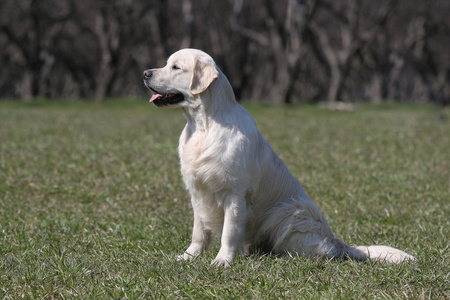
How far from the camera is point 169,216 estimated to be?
595 centimetres

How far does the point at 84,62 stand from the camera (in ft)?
145

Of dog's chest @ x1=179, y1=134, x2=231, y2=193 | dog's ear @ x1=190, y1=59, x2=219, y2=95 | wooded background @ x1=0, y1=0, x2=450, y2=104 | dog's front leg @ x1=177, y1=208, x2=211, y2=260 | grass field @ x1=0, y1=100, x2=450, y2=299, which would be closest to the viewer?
grass field @ x1=0, y1=100, x2=450, y2=299

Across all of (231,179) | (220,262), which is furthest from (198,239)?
(231,179)

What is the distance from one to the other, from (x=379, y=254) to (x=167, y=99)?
2.01 metres

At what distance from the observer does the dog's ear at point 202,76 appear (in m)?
4.09

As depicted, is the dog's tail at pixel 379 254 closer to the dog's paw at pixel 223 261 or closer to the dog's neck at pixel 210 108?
the dog's paw at pixel 223 261

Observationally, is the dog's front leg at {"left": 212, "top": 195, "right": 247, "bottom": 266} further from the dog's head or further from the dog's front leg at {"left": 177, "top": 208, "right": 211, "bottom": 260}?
the dog's head

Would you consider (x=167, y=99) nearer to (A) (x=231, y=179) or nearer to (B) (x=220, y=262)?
(A) (x=231, y=179)

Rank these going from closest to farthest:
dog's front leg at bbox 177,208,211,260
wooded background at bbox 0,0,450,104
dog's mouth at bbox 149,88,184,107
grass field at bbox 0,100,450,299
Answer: grass field at bbox 0,100,450,299 < dog's mouth at bbox 149,88,184,107 < dog's front leg at bbox 177,208,211,260 < wooded background at bbox 0,0,450,104

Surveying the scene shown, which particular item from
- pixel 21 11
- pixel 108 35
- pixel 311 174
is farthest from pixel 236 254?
pixel 21 11

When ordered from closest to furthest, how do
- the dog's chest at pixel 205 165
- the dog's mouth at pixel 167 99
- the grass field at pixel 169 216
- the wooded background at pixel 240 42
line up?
1. the grass field at pixel 169 216
2. the dog's chest at pixel 205 165
3. the dog's mouth at pixel 167 99
4. the wooded background at pixel 240 42

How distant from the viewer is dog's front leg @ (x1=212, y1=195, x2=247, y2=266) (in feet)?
13.2

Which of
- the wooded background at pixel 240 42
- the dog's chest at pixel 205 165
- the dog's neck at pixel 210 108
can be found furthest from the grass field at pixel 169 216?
the wooded background at pixel 240 42

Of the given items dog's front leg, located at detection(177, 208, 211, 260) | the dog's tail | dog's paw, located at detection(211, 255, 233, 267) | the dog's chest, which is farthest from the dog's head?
the dog's tail
